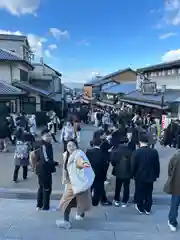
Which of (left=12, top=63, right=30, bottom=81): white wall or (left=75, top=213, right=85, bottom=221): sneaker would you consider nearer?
(left=75, top=213, right=85, bottom=221): sneaker

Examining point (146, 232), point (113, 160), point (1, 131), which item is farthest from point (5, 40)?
point (146, 232)

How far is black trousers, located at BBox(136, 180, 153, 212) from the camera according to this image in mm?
5285

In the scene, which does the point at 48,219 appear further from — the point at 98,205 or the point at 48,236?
the point at 98,205

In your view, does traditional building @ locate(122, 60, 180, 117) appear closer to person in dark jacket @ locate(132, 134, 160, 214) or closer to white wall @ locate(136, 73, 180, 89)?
white wall @ locate(136, 73, 180, 89)

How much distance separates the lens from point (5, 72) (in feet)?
65.6

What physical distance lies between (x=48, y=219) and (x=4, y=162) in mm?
5021

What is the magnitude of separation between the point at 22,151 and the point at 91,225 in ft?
10.7

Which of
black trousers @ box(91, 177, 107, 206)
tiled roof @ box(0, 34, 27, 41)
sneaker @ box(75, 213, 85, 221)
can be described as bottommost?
sneaker @ box(75, 213, 85, 221)

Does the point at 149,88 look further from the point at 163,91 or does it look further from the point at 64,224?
the point at 64,224

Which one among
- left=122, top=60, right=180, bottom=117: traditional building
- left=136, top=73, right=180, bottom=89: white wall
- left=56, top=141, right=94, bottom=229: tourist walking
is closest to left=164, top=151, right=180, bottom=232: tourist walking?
left=56, top=141, right=94, bottom=229: tourist walking

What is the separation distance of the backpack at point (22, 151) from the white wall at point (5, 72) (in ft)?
46.1

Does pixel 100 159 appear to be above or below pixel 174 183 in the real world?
above

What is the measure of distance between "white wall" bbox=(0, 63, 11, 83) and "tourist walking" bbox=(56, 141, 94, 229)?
55.5ft

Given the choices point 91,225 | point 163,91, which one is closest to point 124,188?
point 91,225
